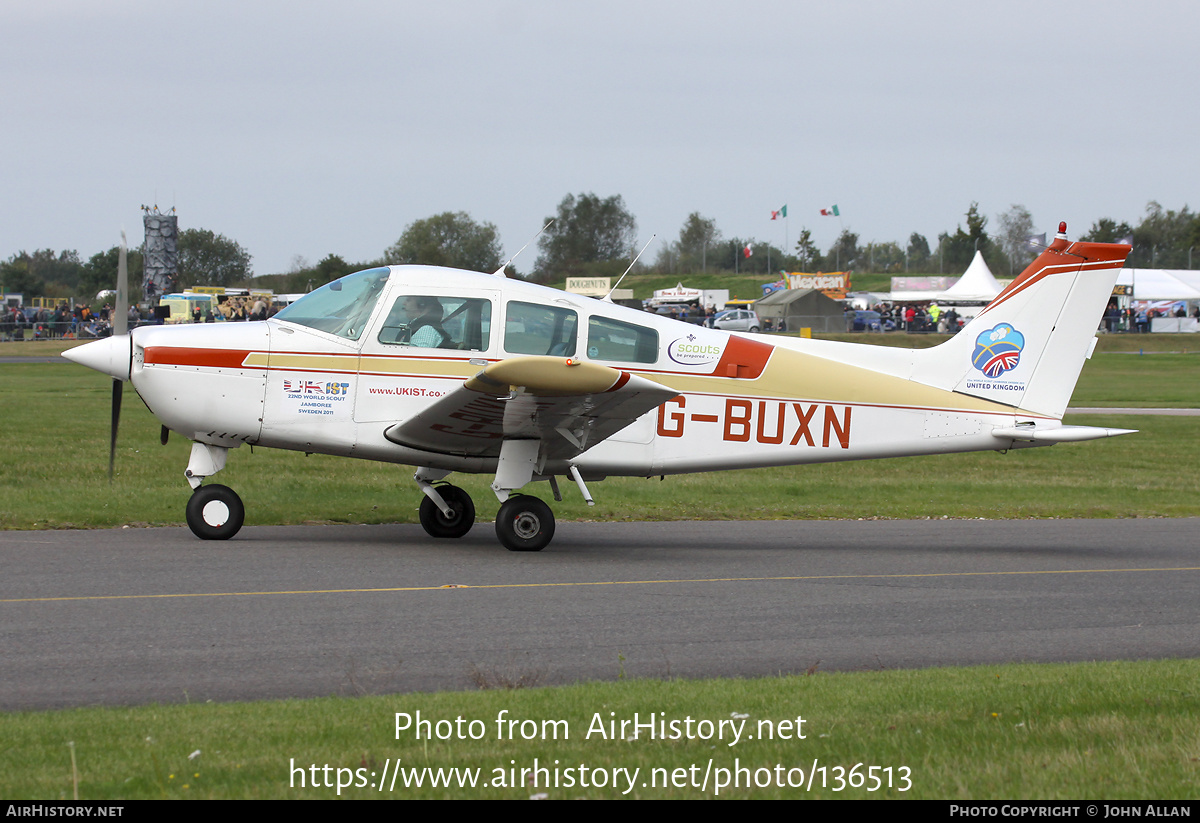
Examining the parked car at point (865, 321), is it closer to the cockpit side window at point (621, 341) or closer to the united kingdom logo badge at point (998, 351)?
the united kingdom logo badge at point (998, 351)

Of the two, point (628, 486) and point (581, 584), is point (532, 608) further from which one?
point (628, 486)

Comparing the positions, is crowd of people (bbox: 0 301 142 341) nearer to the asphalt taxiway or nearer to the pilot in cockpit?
the pilot in cockpit

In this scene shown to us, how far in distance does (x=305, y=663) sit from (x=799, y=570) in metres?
4.90

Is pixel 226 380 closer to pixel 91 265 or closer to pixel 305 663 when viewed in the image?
pixel 305 663

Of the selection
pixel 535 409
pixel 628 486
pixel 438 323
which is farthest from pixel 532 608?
pixel 628 486

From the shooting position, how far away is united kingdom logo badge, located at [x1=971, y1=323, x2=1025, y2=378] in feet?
37.4

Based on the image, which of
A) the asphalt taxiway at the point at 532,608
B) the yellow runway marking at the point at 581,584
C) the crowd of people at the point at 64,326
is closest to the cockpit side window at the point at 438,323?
the asphalt taxiway at the point at 532,608

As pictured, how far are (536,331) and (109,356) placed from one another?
382 cm

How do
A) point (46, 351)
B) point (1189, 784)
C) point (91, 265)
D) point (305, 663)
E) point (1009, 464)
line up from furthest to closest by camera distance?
1. point (91, 265)
2. point (46, 351)
3. point (1009, 464)
4. point (305, 663)
5. point (1189, 784)

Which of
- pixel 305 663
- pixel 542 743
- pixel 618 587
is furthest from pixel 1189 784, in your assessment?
pixel 618 587

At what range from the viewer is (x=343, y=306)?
34.0 feet

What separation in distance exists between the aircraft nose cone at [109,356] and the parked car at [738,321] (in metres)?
52.6

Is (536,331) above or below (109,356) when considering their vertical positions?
above

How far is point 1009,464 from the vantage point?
68.2ft
